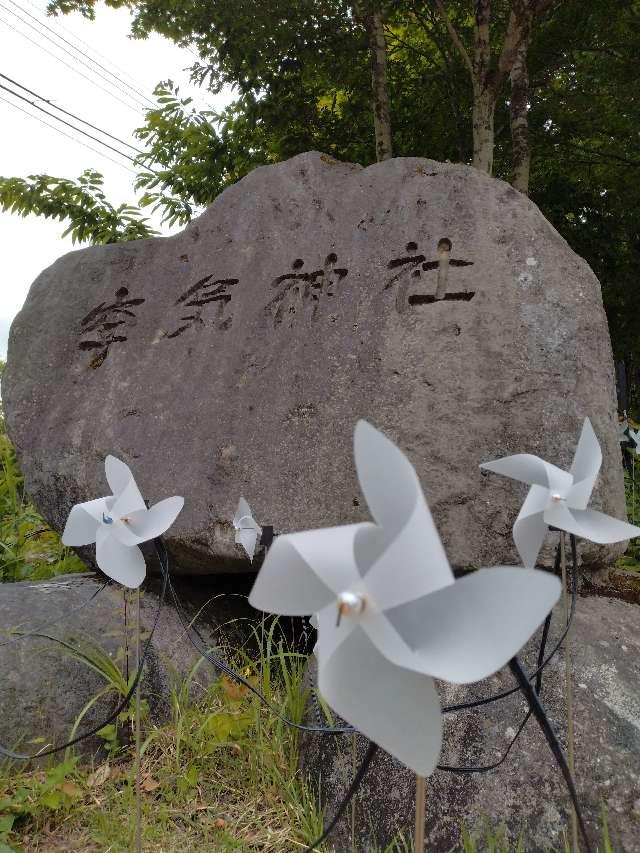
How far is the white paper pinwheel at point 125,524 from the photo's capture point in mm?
1640

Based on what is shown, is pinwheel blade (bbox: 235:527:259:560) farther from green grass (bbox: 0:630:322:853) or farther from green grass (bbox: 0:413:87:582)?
green grass (bbox: 0:413:87:582)

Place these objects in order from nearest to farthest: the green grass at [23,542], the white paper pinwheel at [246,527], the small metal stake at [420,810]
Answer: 1. the small metal stake at [420,810]
2. the white paper pinwheel at [246,527]
3. the green grass at [23,542]

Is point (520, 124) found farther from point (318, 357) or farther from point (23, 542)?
point (23, 542)

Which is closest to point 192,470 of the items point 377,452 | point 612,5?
point 377,452

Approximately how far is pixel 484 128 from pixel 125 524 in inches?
200

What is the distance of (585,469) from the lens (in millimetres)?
1360

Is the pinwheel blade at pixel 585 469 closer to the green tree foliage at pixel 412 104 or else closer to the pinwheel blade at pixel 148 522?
the pinwheel blade at pixel 148 522

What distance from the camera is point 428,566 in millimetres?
738

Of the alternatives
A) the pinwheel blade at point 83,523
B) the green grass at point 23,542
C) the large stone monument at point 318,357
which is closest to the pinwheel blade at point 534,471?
the pinwheel blade at point 83,523

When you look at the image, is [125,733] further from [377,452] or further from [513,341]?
[377,452]

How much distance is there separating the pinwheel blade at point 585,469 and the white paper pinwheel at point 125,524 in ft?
2.88

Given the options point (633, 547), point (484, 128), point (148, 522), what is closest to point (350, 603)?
point (148, 522)

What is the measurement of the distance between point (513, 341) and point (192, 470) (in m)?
1.50

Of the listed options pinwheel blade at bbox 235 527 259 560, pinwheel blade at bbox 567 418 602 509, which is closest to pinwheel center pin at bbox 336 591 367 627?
pinwheel blade at bbox 567 418 602 509
